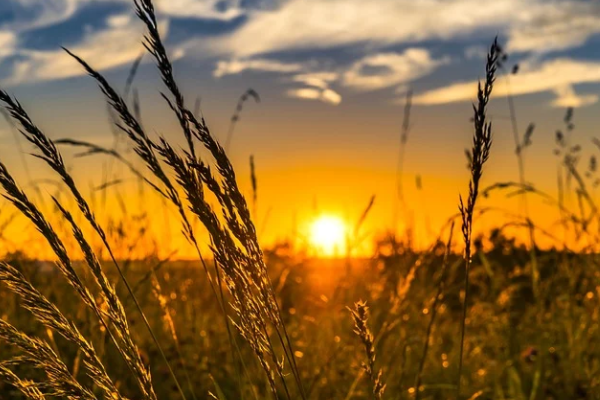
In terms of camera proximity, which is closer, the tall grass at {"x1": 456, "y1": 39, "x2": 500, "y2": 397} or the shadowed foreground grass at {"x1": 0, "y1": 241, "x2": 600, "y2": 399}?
the tall grass at {"x1": 456, "y1": 39, "x2": 500, "y2": 397}

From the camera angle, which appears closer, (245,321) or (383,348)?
(245,321)

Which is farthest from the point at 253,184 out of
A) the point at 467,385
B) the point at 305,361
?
the point at 467,385

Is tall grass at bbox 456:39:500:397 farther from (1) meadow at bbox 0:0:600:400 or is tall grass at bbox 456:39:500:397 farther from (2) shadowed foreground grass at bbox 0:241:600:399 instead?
(2) shadowed foreground grass at bbox 0:241:600:399

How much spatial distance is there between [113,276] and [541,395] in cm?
244

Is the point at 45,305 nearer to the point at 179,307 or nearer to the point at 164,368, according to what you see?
the point at 164,368

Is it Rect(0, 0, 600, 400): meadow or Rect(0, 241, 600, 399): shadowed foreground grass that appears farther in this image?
Rect(0, 241, 600, 399): shadowed foreground grass

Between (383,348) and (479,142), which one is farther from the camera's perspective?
(383,348)

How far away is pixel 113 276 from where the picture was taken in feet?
13.3

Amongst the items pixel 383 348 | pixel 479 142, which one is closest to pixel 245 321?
pixel 479 142

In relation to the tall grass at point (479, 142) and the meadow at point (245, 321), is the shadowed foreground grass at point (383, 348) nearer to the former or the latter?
the meadow at point (245, 321)

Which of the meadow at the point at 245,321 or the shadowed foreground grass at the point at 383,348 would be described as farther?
the shadowed foreground grass at the point at 383,348

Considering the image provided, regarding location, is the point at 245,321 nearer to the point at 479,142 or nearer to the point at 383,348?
the point at 479,142

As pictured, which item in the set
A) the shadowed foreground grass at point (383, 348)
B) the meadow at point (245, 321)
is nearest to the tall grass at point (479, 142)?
the meadow at point (245, 321)

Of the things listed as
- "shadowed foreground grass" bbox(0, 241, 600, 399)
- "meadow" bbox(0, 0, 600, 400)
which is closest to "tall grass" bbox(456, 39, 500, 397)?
"meadow" bbox(0, 0, 600, 400)
